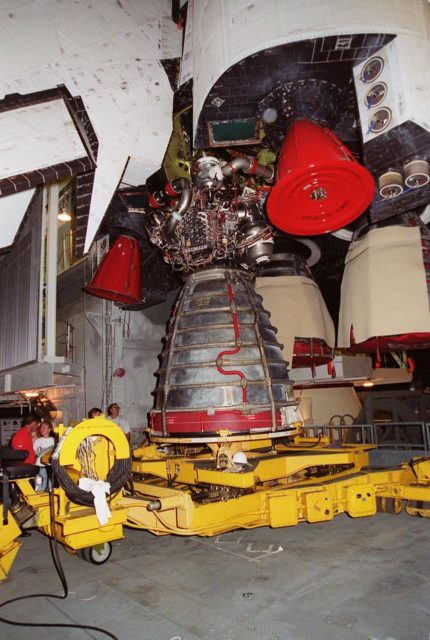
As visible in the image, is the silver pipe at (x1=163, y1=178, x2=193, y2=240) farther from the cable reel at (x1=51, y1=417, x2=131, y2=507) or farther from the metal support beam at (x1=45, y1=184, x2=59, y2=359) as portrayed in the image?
the cable reel at (x1=51, y1=417, x2=131, y2=507)

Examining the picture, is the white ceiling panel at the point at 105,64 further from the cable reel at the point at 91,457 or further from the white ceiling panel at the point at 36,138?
the cable reel at the point at 91,457

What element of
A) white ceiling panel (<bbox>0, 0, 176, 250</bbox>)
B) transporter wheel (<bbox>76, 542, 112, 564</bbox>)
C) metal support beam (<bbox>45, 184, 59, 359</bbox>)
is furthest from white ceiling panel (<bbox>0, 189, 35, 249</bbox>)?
transporter wheel (<bbox>76, 542, 112, 564</bbox>)

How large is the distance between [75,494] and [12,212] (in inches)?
231

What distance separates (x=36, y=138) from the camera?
13.7 feet

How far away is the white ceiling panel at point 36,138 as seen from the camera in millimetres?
4012

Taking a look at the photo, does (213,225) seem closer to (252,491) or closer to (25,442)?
(252,491)

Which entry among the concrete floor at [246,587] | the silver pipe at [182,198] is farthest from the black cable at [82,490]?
the silver pipe at [182,198]

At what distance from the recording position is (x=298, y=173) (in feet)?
18.2

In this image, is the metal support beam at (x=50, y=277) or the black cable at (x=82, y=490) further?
the metal support beam at (x=50, y=277)

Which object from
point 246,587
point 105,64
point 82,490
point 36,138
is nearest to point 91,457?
point 82,490

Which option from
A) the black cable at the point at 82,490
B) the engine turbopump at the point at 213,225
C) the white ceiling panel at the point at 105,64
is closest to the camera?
the white ceiling panel at the point at 105,64

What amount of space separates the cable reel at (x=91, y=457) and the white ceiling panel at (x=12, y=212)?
15.7ft

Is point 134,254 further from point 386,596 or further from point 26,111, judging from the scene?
point 386,596

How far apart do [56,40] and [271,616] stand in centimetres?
618
